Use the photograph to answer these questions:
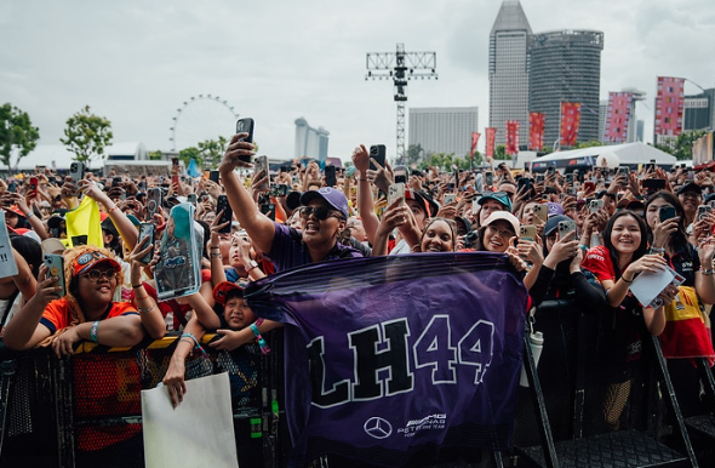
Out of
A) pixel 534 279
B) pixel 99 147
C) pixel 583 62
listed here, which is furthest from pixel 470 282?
pixel 583 62

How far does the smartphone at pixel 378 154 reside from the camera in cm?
436

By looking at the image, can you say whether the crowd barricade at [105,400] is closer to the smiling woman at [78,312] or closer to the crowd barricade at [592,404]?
the smiling woman at [78,312]

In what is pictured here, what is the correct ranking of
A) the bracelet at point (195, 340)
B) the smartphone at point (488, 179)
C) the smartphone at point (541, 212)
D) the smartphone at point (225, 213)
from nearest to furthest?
the bracelet at point (195, 340) < the smartphone at point (225, 213) < the smartphone at point (541, 212) < the smartphone at point (488, 179)

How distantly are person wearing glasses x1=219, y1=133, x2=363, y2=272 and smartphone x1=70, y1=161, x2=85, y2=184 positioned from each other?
2538 mm

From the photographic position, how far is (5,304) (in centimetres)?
355

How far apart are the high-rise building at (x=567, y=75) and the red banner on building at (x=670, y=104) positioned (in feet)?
366

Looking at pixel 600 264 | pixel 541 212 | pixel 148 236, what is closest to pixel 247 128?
pixel 148 236

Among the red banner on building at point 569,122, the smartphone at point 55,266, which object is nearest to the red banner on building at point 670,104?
the red banner on building at point 569,122

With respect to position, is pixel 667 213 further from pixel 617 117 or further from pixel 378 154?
pixel 617 117

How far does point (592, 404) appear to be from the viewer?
384 centimetres

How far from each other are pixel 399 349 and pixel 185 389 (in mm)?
1101

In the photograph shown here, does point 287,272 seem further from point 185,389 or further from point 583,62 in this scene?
point 583,62

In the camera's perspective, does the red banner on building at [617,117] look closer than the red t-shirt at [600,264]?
No

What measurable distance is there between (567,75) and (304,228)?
598 ft
